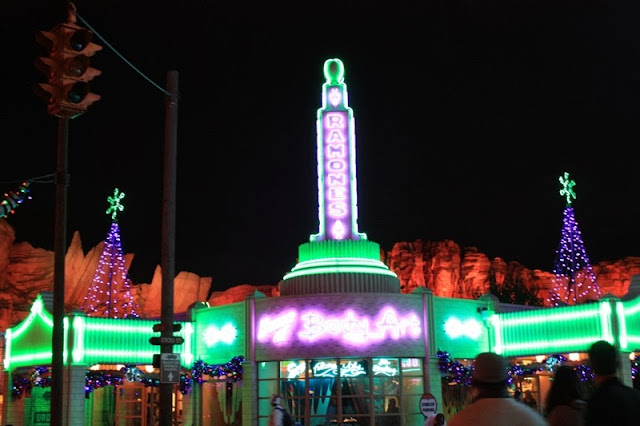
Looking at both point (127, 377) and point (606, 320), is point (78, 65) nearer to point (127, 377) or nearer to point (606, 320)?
point (606, 320)

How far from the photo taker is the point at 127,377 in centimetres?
3228

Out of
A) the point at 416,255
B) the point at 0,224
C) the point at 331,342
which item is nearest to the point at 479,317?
the point at 331,342

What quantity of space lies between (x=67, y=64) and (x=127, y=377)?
895 inches

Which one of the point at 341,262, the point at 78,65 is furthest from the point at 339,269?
the point at 78,65

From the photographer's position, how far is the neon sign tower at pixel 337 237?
3116cm

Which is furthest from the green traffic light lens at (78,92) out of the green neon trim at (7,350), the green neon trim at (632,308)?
the green neon trim at (7,350)

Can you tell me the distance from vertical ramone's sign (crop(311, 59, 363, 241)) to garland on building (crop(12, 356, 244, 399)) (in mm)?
5759

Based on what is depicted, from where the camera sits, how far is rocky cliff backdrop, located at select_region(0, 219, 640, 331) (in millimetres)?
63656

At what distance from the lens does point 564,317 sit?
3012 cm

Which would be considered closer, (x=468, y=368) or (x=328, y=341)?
(x=328, y=341)

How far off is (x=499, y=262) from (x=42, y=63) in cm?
8626

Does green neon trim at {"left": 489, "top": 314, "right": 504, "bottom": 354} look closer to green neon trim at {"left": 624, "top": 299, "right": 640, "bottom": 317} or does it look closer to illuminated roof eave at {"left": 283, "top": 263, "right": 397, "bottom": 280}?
illuminated roof eave at {"left": 283, "top": 263, "right": 397, "bottom": 280}

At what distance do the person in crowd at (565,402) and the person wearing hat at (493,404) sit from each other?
1667 millimetres

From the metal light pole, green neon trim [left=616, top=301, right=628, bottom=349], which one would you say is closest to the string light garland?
the metal light pole
